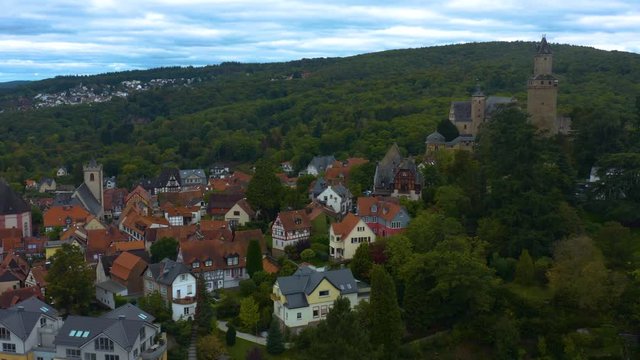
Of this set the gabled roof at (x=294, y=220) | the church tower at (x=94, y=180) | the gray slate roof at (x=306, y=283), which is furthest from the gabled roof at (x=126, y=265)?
the church tower at (x=94, y=180)

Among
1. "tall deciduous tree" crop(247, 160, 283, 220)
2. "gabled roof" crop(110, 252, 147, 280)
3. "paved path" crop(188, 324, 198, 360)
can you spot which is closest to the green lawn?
"paved path" crop(188, 324, 198, 360)

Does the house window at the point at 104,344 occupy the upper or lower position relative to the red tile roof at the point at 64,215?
lower

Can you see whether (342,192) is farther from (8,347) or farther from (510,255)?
(8,347)

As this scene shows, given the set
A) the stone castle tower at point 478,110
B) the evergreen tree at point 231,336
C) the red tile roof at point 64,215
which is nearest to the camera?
the evergreen tree at point 231,336

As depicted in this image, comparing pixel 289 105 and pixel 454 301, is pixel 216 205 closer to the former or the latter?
pixel 454 301

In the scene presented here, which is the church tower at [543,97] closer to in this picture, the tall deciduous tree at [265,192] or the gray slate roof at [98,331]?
the tall deciduous tree at [265,192]

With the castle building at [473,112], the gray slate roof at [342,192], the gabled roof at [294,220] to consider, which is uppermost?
the castle building at [473,112]

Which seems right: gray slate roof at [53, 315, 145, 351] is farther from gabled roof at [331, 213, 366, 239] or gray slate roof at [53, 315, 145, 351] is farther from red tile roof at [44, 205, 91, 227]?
red tile roof at [44, 205, 91, 227]

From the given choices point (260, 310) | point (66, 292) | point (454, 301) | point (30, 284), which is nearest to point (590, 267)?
point (454, 301)

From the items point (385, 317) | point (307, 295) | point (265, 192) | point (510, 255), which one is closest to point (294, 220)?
point (265, 192)
